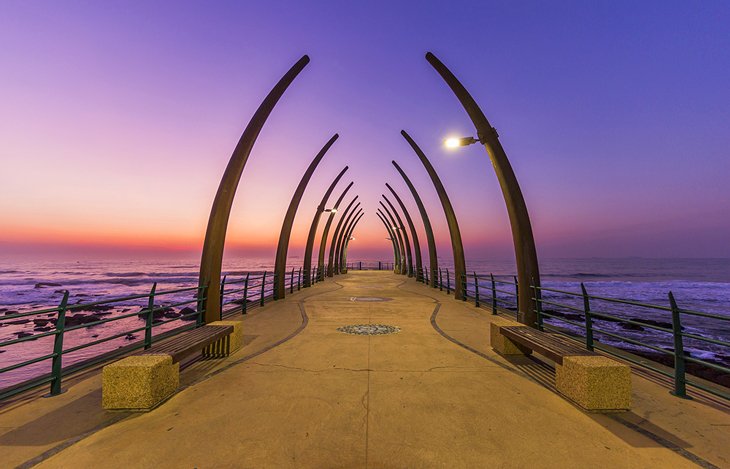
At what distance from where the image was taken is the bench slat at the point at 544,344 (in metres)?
4.29

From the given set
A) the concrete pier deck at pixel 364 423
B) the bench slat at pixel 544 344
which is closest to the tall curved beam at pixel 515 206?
the bench slat at pixel 544 344

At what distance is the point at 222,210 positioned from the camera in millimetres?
8125

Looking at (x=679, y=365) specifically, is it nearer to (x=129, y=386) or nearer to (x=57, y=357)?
(x=129, y=386)

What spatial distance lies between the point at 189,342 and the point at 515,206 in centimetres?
753

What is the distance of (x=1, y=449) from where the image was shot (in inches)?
116

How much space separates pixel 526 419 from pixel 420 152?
13.7 meters

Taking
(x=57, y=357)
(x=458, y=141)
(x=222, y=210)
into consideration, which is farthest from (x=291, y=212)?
(x=57, y=357)

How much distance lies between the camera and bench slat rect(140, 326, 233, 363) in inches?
167

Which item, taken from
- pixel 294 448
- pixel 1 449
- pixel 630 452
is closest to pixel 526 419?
pixel 630 452

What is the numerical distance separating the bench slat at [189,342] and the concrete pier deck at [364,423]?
0.48 m

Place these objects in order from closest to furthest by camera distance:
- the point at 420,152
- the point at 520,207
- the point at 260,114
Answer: the point at 520,207 → the point at 260,114 → the point at 420,152

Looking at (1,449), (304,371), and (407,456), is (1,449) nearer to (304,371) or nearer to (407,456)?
(304,371)

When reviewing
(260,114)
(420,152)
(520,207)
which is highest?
(420,152)

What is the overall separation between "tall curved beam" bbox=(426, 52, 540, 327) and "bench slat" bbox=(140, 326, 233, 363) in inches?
259
